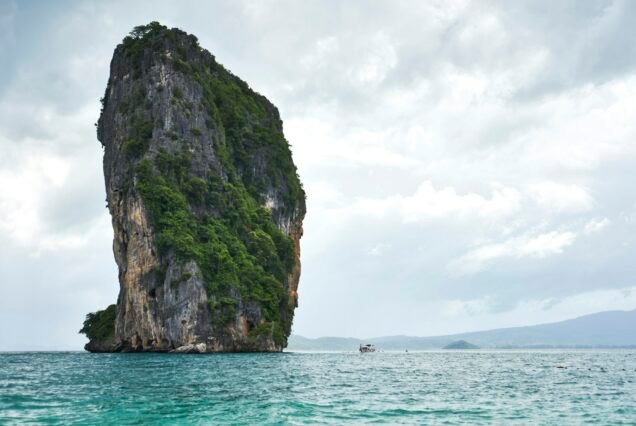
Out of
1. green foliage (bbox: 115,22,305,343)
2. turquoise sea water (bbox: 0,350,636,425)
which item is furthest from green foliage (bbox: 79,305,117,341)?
turquoise sea water (bbox: 0,350,636,425)

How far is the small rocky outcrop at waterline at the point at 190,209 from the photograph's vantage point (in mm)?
70312

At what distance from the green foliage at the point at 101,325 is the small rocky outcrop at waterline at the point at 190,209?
204 mm

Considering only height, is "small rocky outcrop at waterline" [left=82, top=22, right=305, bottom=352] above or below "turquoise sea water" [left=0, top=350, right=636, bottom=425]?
above

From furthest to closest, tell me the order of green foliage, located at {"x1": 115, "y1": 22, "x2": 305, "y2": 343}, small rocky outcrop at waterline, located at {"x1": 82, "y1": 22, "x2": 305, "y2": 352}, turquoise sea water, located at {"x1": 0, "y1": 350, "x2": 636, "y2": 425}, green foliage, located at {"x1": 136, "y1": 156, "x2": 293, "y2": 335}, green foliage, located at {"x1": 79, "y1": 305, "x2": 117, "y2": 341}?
green foliage, located at {"x1": 79, "y1": 305, "x2": 117, "y2": 341}
green foliage, located at {"x1": 115, "y1": 22, "x2": 305, "y2": 343}
green foliage, located at {"x1": 136, "y1": 156, "x2": 293, "y2": 335}
small rocky outcrop at waterline, located at {"x1": 82, "y1": 22, "x2": 305, "y2": 352}
turquoise sea water, located at {"x1": 0, "y1": 350, "x2": 636, "y2": 425}

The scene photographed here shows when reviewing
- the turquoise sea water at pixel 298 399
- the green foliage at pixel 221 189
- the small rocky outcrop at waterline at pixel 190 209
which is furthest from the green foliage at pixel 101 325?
the turquoise sea water at pixel 298 399

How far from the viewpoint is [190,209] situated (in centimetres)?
7700

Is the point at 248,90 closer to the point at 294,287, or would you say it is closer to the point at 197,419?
the point at 294,287

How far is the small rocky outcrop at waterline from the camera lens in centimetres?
Result: 7031

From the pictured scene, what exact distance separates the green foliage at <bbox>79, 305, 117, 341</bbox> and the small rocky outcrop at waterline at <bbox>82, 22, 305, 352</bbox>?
0.67 feet

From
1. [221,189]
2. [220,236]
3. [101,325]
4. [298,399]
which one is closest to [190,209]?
[220,236]

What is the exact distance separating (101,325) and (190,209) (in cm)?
2483

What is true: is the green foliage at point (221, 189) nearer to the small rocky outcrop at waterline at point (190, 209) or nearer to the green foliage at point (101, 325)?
the small rocky outcrop at waterline at point (190, 209)

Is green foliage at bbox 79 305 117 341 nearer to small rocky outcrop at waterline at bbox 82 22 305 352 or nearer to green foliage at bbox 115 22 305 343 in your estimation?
small rocky outcrop at waterline at bbox 82 22 305 352

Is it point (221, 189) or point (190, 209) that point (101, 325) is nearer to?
point (190, 209)
